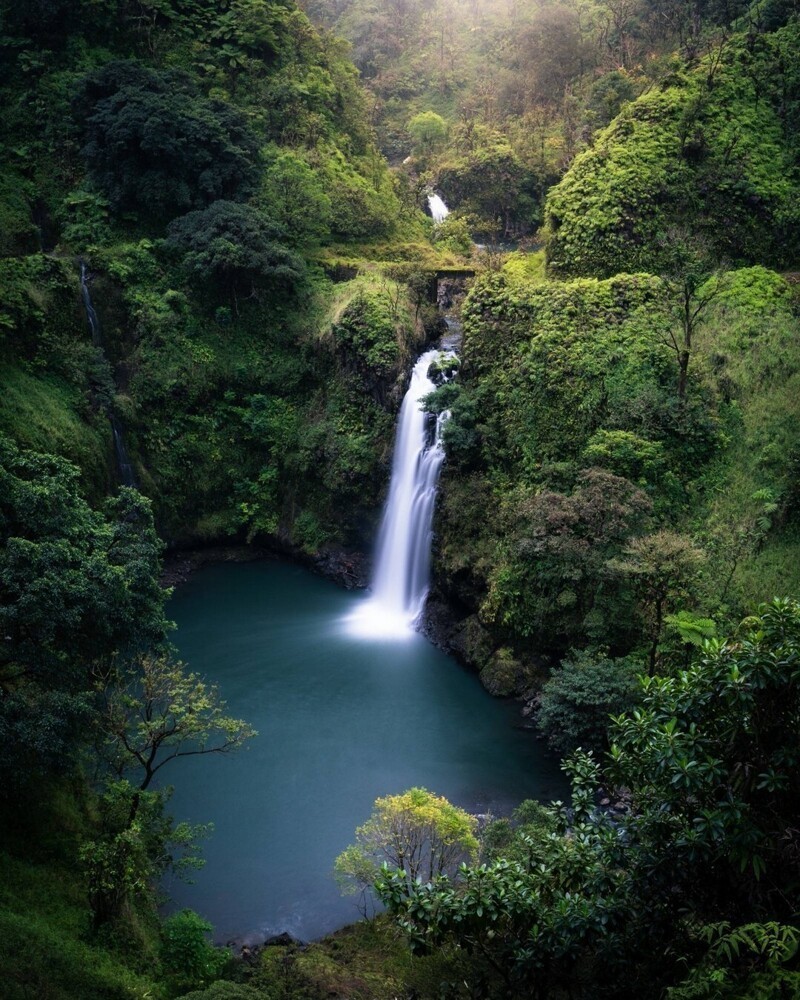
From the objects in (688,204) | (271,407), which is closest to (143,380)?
(271,407)

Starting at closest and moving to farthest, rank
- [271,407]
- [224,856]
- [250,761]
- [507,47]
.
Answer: [224,856] → [250,761] → [271,407] → [507,47]

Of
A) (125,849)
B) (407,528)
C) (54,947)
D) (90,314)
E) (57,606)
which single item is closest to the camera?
(54,947)

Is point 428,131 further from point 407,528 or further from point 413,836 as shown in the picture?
point 413,836

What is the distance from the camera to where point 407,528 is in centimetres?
2373

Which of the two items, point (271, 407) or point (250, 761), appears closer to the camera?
point (250, 761)

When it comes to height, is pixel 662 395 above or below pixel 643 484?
above

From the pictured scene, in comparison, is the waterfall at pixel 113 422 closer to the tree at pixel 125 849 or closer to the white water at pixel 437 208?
the tree at pixel 125 849

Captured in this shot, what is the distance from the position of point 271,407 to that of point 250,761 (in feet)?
43.4

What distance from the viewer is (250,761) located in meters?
17.5

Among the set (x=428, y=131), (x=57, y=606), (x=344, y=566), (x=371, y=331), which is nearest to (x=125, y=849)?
(x=57, y=606)

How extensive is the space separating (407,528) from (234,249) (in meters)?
10.5

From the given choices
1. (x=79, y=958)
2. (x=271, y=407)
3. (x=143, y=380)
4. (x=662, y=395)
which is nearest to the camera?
(x=79, y=958)

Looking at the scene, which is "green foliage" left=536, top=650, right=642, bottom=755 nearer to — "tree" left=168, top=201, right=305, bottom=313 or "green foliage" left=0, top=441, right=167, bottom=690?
"green foliage" left=0, top=441, right=167, bottom=690

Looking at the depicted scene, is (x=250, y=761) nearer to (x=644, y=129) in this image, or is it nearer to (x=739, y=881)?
(x=739, y=881)
